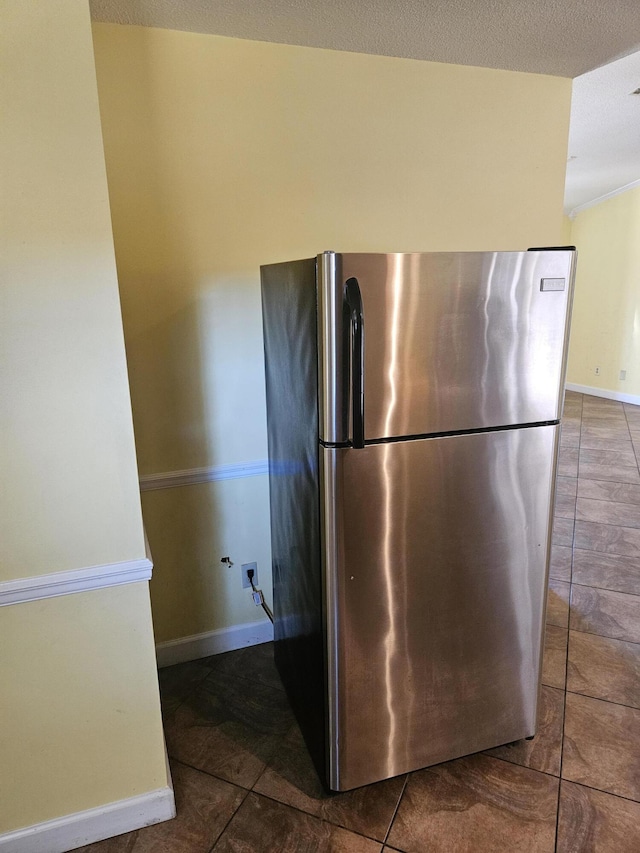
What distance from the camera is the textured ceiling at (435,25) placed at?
5.15 ft

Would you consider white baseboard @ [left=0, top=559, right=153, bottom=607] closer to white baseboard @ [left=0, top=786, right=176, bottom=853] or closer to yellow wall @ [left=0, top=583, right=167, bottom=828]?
yellow wall @ [left=0, top=583, right=167, bottom=828]

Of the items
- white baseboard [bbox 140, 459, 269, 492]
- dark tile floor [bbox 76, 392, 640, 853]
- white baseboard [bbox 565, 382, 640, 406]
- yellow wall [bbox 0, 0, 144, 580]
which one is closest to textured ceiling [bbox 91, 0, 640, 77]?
yellow wall [bbox 0, 0, 144, 580]

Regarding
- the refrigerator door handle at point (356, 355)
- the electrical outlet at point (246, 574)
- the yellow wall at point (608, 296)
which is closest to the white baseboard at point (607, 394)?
the yellow wall at point (608, 296)

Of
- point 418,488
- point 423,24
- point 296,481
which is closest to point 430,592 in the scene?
point 418,488

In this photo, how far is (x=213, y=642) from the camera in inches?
86.0

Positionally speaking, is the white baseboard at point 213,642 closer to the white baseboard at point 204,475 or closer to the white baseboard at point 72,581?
the white baseboard at point 204,475

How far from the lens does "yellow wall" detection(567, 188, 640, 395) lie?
6207 mm

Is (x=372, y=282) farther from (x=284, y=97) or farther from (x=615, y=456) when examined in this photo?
(x=615, y=456)

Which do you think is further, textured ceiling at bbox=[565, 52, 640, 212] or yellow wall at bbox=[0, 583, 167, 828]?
textured ceiling at bbox=[565, 52, 640, 212]

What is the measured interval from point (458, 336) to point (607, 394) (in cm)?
637

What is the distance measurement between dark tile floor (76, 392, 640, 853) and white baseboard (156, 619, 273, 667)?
1.4 inches

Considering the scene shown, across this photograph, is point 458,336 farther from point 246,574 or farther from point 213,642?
point 213,642

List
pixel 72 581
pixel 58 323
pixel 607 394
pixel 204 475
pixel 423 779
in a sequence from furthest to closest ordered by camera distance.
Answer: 1. pixel 607 394
2. pixel 204 475
3. pixel 423 779
4. pixel 72 581
5. pixel 58 323

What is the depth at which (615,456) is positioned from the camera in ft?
14.8
